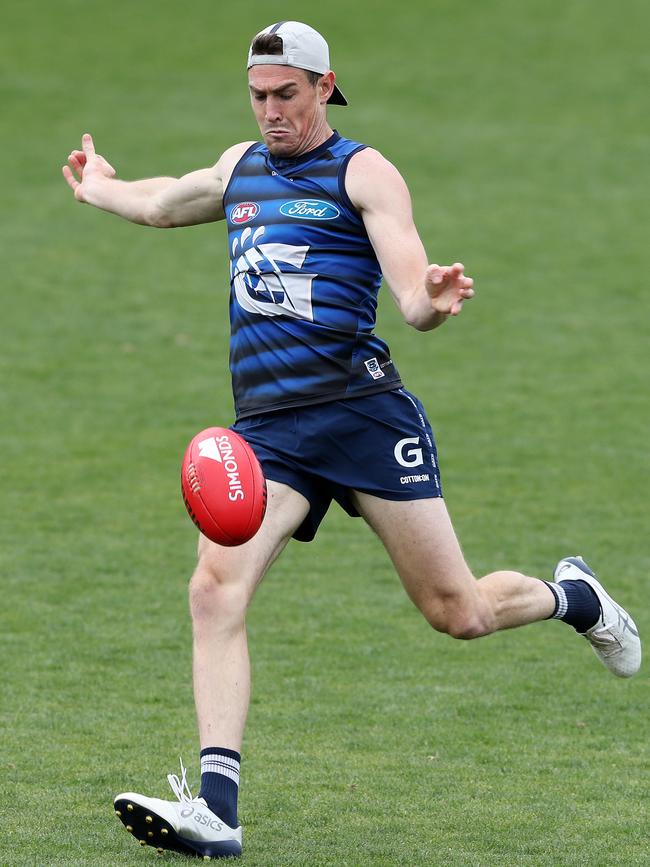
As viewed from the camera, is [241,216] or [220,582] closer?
[220,582]

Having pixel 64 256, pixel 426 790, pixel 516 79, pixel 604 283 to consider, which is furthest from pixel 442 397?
pixel 516 79

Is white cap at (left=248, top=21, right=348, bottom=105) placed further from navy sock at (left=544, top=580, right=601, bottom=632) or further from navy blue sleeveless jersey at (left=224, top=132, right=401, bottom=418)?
navy sock at (left=544, top=580, right=601, bottom=632)

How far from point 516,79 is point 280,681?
66.7 feet

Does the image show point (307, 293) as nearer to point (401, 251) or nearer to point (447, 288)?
point (401, 251)

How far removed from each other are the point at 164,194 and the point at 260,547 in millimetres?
1595

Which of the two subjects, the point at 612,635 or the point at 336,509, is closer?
the point at 612,635

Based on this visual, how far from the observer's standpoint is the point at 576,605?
6.36 metres

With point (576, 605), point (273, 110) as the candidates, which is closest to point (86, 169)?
point (273, 110)

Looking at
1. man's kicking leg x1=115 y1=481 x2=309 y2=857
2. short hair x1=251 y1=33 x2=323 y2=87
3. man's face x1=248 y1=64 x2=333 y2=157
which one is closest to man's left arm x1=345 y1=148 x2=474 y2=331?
man's face x1=248 y1=64 x2=333 y2=157

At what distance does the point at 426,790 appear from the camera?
6.00 meters

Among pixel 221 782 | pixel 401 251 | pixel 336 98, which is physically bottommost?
pixel 221 782

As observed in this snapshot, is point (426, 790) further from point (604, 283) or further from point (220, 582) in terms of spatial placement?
point (604, 283)

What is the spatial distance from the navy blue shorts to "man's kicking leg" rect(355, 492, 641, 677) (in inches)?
2.9

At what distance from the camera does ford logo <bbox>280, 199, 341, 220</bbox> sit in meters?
5.58
